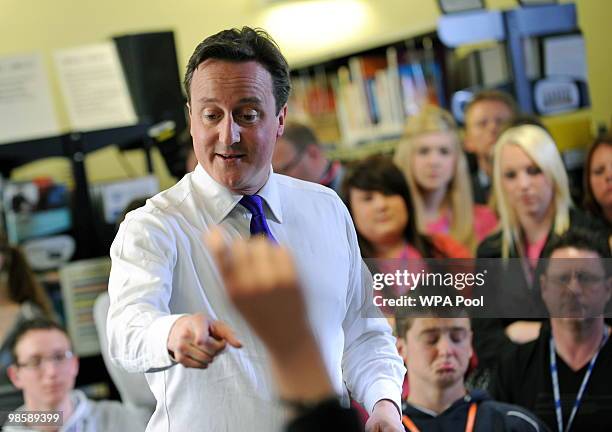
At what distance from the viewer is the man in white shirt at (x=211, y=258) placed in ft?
4.51

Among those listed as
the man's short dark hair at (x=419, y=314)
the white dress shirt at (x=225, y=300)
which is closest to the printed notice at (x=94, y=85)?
the man's short dark hair at (x=419, y=314)

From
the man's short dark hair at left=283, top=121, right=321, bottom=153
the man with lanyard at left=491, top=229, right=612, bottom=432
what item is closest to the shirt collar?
the man with lanyard at left=491, top=229, right=612, bottom=432

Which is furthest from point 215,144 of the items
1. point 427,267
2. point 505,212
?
point 505,212

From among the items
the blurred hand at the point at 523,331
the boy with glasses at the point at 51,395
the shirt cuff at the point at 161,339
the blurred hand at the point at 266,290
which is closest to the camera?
the blurred hand at the point at 266,290

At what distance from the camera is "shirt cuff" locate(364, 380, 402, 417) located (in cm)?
152

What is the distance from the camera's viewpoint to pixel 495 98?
3346mm

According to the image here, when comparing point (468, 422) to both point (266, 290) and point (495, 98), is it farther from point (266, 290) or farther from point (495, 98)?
point (266, 290)

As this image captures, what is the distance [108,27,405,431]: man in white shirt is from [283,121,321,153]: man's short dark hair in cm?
122

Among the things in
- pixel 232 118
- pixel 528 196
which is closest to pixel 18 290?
pixel 528 196

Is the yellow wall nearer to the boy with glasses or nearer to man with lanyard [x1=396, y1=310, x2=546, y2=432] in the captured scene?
the boy with glasses

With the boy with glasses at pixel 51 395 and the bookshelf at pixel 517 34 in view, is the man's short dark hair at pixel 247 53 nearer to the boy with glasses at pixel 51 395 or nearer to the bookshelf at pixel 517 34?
the boy with glasses at pixel 51 395

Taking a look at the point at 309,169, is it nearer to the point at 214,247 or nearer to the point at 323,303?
the point at 323,303

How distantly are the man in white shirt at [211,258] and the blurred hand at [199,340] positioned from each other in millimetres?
155

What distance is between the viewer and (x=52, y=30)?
15.6ft
